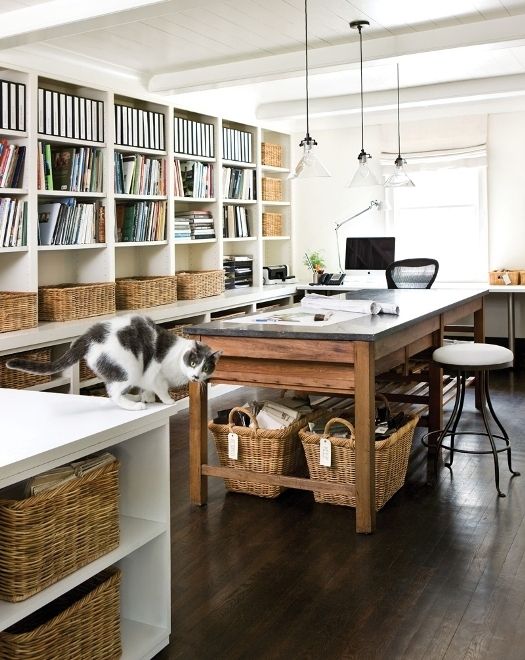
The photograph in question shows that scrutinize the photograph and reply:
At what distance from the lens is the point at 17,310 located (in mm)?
4477

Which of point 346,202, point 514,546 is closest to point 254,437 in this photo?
point 514,546

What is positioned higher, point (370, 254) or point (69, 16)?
point (69, 16)

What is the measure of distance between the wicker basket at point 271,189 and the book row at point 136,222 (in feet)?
5.88

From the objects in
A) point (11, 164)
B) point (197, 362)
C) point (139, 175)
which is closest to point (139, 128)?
point (139, 175)

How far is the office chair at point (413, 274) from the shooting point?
19.6 feet

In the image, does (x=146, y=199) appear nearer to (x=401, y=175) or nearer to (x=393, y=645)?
(x=401, y=175)

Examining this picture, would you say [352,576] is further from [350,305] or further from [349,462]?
[350,305]

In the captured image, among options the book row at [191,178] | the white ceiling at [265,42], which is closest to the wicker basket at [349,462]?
the white ceiling at [265,42]

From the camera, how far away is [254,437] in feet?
11.8

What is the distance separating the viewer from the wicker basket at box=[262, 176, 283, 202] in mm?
7312

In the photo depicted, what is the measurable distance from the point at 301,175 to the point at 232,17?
950mm

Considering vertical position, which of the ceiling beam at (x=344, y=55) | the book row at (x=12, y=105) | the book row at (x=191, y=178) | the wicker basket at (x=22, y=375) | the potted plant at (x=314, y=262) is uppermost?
the ceiling beam at (x=344, y=55)

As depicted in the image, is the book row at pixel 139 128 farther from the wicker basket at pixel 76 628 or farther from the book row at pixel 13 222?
the wicker basket at pixel 76 628

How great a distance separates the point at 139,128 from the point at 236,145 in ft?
4.50
